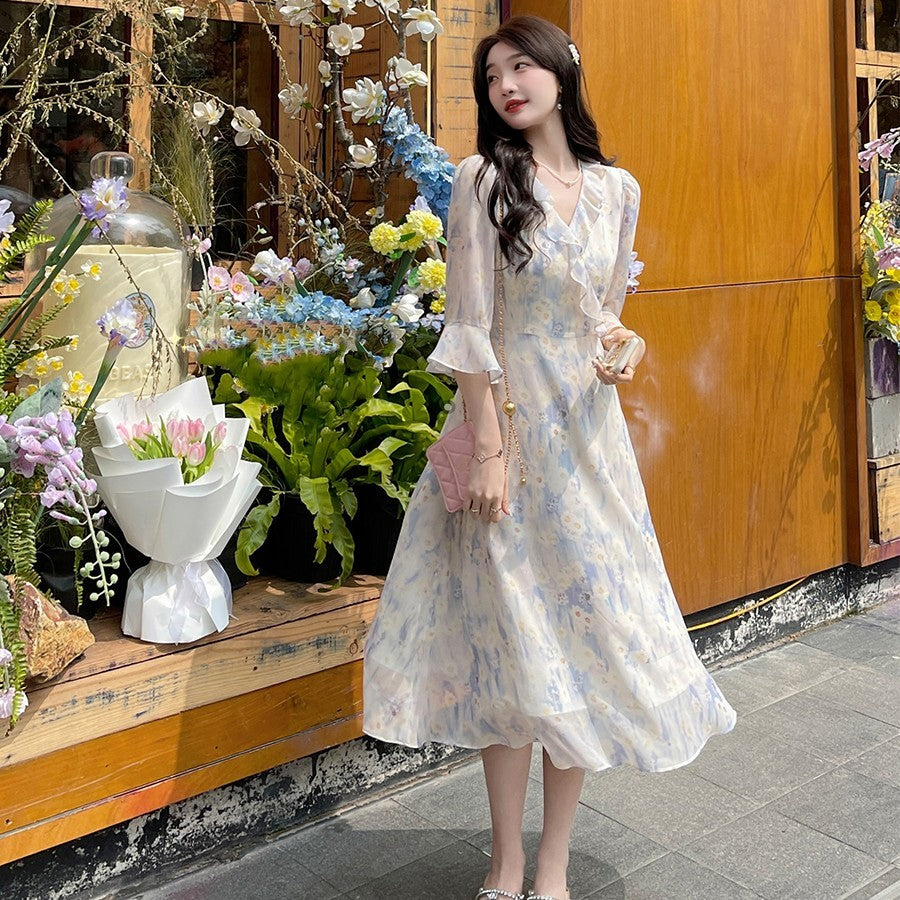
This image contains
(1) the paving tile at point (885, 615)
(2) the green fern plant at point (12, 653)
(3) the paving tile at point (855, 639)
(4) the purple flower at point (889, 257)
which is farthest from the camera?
(1) the paving tile at point (885, 615)

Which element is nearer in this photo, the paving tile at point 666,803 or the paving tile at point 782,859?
the paving tile at point 782,859

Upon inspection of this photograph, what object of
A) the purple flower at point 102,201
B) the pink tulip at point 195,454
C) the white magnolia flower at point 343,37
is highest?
the white magnolia flower at point 343,37

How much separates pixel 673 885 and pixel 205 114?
214 cm

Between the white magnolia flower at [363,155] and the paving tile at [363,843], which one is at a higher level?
the white magnolia flower at [363,155]

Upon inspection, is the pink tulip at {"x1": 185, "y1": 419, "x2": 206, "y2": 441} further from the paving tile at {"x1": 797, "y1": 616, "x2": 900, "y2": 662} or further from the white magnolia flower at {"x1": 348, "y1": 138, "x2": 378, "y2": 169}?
the paving tile at {"x1": 797, "y1": 616, "x2": 900, "y2": 662}

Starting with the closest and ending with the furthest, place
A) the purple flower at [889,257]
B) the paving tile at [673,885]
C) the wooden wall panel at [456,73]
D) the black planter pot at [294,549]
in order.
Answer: the paving tile at [673,885], the black planter pot at [294,549], the wooden wall panel at [456,73], the purple flower at [889,257]

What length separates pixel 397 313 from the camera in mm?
3070

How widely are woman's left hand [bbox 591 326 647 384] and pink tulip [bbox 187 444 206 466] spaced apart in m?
0.86

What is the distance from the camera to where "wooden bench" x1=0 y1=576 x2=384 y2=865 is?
2.39m

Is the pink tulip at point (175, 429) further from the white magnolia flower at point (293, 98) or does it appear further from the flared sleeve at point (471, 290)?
the white magnolia flower at point (293, 98)

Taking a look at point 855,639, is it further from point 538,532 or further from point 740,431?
point 538,532

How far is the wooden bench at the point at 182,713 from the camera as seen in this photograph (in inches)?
94.2

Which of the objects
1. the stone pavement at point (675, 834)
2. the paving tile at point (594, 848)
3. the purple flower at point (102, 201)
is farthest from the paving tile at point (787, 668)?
the purple flower at point (102, 201)

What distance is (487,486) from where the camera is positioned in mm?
2354
